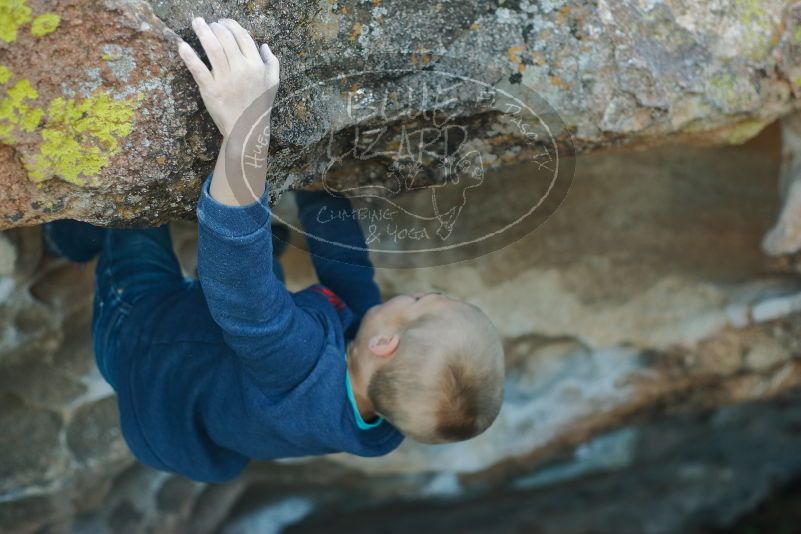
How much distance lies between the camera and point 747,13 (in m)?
1.11

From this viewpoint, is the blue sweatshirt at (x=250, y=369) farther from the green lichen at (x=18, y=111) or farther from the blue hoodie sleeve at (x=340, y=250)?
the green lichen at (x=18, y=111)

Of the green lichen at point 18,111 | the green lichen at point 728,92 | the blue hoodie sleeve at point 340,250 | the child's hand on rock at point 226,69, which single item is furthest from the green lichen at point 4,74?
the green lichen at point 728,92

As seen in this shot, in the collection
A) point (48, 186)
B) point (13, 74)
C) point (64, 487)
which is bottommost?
point (64, 487)

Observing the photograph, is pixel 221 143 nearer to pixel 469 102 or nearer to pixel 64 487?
pixel 469 102

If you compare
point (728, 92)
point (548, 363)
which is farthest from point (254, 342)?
point (548, 363)

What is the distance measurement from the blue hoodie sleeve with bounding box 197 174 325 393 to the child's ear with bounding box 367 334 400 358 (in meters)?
0.07

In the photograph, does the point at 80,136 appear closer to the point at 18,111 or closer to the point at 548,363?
the point at 18,111

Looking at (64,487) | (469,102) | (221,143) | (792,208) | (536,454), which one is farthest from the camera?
(536,454)

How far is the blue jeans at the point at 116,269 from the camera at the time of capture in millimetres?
1199

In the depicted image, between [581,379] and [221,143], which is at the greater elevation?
[221,143]

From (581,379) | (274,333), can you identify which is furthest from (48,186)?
(581,379)

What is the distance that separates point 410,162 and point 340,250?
0.47ft

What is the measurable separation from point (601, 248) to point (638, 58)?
59cm

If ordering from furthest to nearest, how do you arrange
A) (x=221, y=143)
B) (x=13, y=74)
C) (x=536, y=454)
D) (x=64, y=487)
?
(x=536, y=454)
(x=64, y=487)
(x=221, y=143)
(x=13, y=74)
